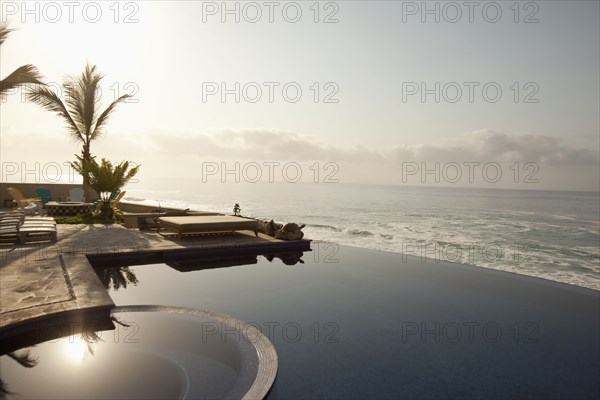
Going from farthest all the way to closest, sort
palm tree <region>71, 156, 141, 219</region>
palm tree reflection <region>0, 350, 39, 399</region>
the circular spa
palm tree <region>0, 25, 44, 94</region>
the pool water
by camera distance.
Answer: palm tree <region>71, 156, 141, 219</region>, palm tree <region>0, 25, 44, 94</region>, the pool water, palm tree reflection <region>0, 350, 39, 399</region>, the circular spa

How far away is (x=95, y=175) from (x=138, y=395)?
1493 cm

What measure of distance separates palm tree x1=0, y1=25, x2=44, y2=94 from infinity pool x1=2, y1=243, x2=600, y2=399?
1001 centimetres

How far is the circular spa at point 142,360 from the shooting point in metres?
4.47

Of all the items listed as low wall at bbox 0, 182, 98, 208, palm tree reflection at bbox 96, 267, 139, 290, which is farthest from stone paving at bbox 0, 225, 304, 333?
low wall at bbox 0, 182, 98, 208

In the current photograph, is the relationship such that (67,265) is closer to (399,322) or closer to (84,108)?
(399,322)

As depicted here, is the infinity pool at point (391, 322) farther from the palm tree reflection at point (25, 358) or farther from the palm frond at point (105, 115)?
the palm frond at point (105, 115)

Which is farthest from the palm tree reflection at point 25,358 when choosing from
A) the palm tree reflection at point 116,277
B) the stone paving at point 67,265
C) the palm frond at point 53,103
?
the palm frond at point 53,103

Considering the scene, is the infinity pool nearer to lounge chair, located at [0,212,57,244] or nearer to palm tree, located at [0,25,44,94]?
lounge chair, located at [0,212,57,244]

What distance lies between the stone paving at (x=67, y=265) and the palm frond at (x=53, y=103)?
7.90 m

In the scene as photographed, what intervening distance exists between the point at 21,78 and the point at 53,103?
200 inches

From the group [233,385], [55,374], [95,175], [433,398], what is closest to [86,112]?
[95,175]

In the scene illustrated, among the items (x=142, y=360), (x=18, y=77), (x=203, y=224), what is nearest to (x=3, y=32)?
(x=18, y=77)

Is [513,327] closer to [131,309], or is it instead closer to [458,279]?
[458,279]

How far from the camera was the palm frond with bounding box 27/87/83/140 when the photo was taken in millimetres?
19062
